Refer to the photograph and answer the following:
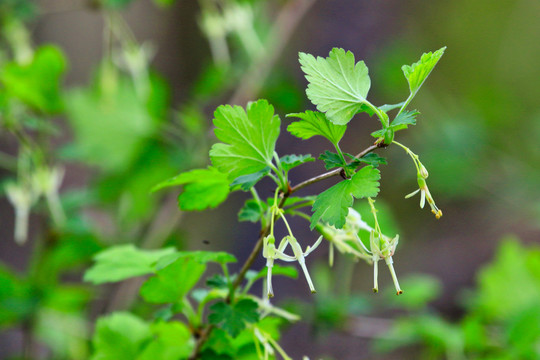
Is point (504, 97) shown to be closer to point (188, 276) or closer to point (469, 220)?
point (469, 220)

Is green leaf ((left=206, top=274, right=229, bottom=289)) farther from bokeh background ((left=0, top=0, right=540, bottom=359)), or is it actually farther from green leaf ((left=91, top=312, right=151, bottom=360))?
bokeh background ((left=0, top=0, right=540, bottom=359))

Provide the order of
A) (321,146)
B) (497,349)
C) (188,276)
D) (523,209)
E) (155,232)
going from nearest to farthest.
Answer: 1. (188,276)
2. (497,349)
3. (155,232)
4. (321,146)
5. (523,209)

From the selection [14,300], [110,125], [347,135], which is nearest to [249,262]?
[14,300]

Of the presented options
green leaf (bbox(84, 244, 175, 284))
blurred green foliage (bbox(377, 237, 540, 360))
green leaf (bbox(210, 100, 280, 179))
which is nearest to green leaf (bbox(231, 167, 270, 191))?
green leaf (bbox(210, 100, 280, 179))

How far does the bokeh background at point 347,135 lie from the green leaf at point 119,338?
348 mm

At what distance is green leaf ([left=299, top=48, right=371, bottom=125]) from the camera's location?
0.29 m

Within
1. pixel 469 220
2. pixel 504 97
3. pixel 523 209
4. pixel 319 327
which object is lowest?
pixel 469 220

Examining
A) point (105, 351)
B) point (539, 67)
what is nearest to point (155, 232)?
point (105, 351)

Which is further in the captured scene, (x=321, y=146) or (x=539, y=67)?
(x=539, y=67)

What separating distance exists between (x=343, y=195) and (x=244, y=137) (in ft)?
0.23

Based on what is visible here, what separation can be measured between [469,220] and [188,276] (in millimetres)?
1459

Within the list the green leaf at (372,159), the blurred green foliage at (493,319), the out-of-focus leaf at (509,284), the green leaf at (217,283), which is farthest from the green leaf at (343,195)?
the out-of-focus leaf at (509,284)

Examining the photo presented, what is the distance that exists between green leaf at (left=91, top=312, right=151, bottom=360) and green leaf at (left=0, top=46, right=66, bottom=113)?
1.41ft

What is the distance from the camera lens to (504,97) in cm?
158
